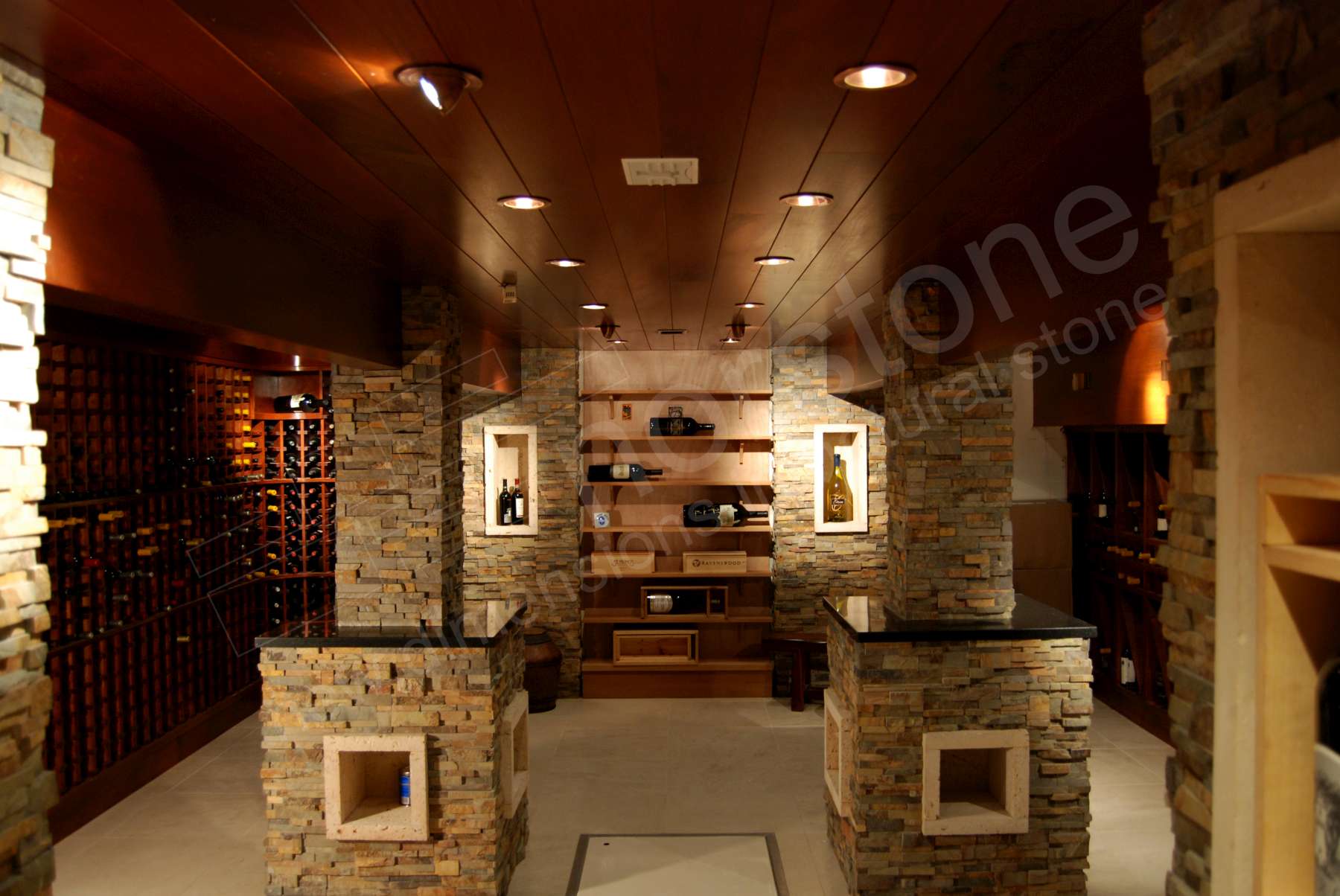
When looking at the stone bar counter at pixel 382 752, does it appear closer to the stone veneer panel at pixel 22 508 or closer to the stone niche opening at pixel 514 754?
the stone niche opening at pixel 514 754

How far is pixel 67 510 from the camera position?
473 centimetres

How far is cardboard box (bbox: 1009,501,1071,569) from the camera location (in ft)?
23.2

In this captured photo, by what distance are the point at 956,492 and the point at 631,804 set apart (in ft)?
8.61

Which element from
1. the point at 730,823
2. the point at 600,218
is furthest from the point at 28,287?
the point at 730,823

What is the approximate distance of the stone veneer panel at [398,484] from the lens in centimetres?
387

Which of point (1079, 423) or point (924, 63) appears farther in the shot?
point (1079, 423)

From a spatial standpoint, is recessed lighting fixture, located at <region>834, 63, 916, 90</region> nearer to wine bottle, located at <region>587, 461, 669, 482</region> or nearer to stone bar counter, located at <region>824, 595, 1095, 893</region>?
stone bar counter, located at <region>824, 595, 1095, 893</region>

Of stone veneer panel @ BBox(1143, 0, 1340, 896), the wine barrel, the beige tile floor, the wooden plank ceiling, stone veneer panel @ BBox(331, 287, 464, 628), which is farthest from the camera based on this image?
the wine barrel

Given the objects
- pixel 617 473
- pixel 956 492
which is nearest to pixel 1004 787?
pixel 956 492

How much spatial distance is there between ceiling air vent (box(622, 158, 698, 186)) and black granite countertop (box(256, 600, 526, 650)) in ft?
6.86

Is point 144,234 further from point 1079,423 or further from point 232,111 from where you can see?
point 1079,423

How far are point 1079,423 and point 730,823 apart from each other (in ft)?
13.0

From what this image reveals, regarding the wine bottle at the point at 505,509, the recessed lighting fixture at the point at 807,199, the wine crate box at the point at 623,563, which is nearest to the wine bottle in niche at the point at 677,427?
the wine crate box at the point at 623,563

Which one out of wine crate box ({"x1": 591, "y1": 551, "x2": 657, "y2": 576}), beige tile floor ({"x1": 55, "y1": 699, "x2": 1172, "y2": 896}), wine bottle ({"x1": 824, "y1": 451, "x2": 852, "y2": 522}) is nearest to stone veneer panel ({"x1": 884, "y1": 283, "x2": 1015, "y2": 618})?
beige tile floor ({"x1": 55, "y1": 699, "x2": 1172, "y2": 896})
